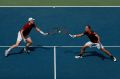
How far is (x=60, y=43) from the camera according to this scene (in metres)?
24.3

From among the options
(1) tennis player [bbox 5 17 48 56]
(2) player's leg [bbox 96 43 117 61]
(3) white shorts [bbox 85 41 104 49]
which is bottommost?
(2) player's leg [bbox 96 43 117 61]

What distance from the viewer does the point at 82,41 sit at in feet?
80.1

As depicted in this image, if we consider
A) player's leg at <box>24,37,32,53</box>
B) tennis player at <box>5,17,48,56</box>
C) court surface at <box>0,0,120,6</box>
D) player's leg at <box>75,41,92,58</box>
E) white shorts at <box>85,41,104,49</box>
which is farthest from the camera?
court surface at <box>0,0,120,6</box>

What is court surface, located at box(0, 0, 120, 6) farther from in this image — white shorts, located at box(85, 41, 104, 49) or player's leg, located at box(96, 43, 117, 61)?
player's leg, located at box(96, 43, 117, 61)

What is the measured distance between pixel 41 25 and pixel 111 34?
397cm

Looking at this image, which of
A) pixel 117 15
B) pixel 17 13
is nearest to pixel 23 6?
pixel 17 13

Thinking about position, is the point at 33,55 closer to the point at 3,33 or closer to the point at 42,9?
the point at 3,33

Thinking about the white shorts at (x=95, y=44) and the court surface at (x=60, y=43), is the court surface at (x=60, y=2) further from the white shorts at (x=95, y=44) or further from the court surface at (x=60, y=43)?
the white shorts at (x=95, y=44)

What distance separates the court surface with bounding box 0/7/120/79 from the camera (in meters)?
21.3

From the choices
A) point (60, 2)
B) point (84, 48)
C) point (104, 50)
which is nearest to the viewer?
point (104, 50)

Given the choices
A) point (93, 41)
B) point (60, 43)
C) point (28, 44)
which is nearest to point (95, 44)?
point (93, 41)

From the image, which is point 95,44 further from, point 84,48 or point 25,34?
point 25,34

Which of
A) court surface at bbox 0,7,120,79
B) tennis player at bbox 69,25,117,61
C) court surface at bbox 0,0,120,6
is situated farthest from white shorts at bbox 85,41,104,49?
court surface at bbox 0,0,120,6

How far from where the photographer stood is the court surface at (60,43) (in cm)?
2134
